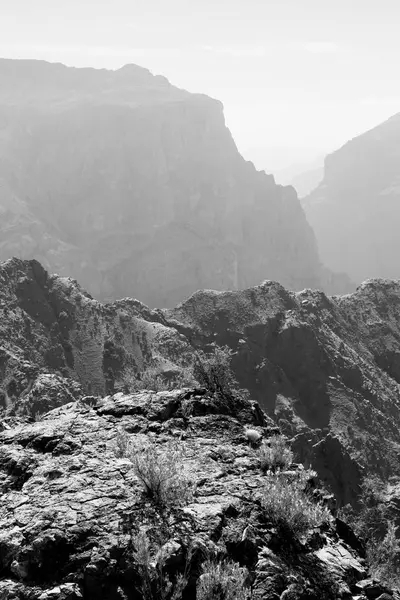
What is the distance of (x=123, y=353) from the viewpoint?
6894 centimetres

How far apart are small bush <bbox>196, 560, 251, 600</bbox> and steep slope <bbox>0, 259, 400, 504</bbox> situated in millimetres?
41246

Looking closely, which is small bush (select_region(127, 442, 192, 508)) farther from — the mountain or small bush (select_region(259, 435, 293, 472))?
small bush (select_region(259, 435, 293, 472))

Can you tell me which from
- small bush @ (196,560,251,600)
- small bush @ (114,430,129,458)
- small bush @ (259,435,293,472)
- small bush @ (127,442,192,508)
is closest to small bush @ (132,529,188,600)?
small bush @ (196,560,251,600)

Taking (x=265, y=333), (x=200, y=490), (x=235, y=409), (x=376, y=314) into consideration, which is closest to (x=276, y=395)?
(x=265, y=333)

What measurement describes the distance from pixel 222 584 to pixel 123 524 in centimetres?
251

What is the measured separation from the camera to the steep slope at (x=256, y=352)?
5950 centimetres

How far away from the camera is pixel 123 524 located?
12.7 meters

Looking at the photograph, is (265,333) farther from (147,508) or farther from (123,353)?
(147,508)

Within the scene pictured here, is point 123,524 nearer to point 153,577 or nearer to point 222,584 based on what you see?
point 153,577

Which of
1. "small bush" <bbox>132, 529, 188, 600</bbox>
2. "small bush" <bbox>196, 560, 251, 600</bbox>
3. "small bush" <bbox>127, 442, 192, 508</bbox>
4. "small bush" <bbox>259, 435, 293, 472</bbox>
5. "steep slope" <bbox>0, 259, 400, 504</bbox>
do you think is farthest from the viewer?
"steep slope" <bbox>0, 259, 400, 504</bbox>

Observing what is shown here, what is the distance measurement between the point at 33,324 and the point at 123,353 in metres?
10.7

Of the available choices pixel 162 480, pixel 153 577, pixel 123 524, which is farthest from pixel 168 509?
pixel 153 577

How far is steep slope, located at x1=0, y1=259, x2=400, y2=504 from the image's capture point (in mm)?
59500

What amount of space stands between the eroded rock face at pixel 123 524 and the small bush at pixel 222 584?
46 cm
